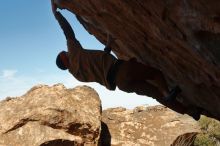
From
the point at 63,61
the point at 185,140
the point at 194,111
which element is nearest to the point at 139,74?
the point at 194,111

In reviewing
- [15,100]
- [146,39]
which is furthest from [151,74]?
[15,100]

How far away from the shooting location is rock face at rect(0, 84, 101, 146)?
16484 mm

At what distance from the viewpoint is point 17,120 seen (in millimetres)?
16797

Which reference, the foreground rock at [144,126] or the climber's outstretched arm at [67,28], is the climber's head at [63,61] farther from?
the foreground rock at [144,126]

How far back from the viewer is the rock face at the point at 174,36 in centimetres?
628

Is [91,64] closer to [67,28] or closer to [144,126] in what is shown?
[67,28]

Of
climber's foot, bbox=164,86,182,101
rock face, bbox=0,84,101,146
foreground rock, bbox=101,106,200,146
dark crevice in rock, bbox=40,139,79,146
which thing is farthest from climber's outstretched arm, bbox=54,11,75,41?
foreground rock, bbox=101,106,200,146

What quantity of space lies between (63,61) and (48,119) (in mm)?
7204

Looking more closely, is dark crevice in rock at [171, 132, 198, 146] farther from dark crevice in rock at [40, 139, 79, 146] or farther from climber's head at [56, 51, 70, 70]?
climber's head at [56, 51, 70, 70]

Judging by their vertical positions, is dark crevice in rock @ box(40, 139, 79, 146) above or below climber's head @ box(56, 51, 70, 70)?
below

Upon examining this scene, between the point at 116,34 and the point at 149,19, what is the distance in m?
2.11

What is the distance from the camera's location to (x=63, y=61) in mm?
10047

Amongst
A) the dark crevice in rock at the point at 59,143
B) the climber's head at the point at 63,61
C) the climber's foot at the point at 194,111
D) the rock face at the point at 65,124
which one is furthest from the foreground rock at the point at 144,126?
the climber's foot at the point at 194,111

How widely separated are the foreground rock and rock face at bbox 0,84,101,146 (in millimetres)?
2130
